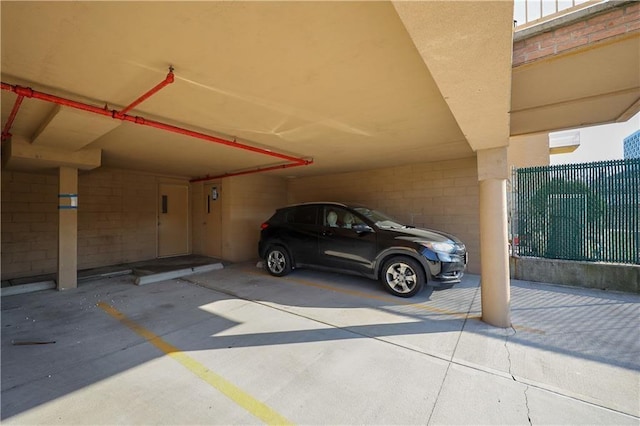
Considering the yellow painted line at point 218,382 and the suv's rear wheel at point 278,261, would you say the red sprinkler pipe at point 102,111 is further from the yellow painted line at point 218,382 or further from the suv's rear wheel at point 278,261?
the yellow painted line at point 218,382

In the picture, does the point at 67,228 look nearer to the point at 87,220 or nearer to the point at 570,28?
the point at 87,220

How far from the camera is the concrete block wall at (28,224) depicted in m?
5.61

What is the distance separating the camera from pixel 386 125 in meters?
3.85

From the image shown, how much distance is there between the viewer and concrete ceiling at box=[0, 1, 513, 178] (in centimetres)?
166

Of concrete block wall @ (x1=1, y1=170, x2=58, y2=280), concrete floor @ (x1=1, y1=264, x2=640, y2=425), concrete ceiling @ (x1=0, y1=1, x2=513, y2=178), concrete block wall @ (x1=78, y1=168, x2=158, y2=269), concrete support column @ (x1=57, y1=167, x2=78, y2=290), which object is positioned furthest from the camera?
concrete block wall @ (x1=78, y1=168, x2=158, y2=269)

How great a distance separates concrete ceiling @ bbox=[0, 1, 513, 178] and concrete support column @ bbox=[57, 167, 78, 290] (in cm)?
89

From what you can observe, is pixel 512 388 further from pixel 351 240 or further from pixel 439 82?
pixel 351 240

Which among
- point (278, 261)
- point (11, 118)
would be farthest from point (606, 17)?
point (11, 118)

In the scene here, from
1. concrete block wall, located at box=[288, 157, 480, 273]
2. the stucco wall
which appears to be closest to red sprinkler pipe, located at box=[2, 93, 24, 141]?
the stucco wall

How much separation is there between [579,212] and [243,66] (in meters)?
6.54

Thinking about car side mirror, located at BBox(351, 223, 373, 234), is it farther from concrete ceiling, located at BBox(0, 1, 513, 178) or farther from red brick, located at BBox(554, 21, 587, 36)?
red brick, located at BBox(554, 21, 587, 36)

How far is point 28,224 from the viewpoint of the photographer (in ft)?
19.3

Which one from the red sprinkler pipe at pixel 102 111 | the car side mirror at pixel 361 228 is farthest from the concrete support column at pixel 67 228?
the car side mirror at pixel 361 228

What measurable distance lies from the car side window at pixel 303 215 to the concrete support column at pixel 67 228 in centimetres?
421
